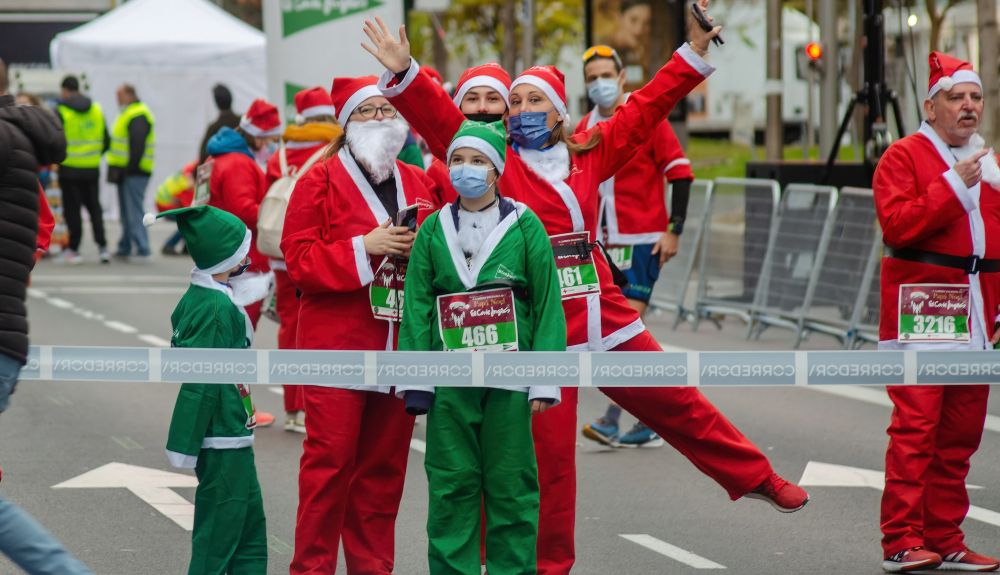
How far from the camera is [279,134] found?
10.7 meters

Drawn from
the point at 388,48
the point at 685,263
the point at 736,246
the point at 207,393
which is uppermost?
the point at 388,48

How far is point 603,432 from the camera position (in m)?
9.88

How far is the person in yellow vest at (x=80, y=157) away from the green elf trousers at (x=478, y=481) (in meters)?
16.4

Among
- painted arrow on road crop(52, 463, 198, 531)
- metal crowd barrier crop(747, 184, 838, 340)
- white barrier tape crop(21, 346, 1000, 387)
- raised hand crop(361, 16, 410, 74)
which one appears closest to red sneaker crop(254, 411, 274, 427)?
painted arrow on road crop(52, 463, 198, 531)

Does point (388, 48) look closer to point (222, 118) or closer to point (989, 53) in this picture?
point (222, 118)

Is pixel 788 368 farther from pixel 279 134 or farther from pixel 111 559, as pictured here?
pixel 279 134

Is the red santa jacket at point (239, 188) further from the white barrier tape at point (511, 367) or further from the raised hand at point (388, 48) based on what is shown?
the raised hand at point (388, 48)

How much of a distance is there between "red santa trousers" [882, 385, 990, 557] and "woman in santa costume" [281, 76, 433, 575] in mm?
1944

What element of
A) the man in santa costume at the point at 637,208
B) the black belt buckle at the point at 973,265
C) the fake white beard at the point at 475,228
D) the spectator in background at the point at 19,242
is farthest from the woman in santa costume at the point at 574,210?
the man in santa costume at the point at 637,208

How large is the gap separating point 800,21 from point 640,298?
32058 millimetres

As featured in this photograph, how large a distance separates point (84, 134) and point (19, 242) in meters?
16.6

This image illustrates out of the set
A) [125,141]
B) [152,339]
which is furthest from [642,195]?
[125,141]

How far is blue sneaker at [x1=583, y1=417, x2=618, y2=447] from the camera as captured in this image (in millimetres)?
9852

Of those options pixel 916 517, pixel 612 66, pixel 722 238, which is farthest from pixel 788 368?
pixel 722 238
